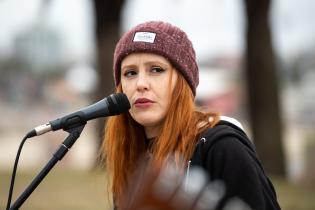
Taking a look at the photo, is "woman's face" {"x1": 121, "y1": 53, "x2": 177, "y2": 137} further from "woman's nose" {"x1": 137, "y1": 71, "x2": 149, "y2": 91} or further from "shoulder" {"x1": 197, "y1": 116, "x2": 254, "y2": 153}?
"shoulder" {"x1": 197, "y1": 116, "x2": 254, "y2": 153}

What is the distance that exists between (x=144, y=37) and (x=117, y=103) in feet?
1.33

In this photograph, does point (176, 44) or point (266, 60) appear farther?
point (266, 60)

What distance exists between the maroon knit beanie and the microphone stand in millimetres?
493

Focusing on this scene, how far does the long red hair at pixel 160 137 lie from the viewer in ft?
8.27

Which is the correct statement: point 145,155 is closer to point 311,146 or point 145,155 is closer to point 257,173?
point 257,173

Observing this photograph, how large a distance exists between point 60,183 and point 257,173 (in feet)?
18.5

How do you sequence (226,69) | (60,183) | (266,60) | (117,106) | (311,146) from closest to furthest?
(117,106) < (60,183) < (266,60) < (311,146) < (226,69)

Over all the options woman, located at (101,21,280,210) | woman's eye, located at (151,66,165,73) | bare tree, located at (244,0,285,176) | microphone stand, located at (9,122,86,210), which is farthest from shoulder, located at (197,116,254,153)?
bare tree, located at (244,0,285,176)

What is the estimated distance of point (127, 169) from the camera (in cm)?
287

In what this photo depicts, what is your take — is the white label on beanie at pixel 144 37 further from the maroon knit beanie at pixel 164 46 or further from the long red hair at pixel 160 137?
the long red hair at pixel 160 137

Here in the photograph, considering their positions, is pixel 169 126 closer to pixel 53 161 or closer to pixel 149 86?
pixel 149 86

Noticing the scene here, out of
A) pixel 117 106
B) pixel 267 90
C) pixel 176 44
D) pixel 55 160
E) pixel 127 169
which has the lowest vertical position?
pixel 267 90

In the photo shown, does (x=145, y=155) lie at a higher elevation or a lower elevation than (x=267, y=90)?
higher

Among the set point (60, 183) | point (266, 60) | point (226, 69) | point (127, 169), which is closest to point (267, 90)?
point (266, 60)
